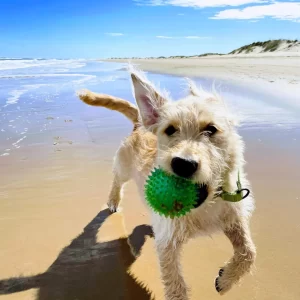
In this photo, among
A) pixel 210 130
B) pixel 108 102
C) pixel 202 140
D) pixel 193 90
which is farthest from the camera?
pixel 108 102

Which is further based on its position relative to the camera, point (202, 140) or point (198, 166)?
point (202, 140)

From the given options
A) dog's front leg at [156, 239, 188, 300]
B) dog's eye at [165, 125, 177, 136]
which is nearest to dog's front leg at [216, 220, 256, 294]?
dog's front leg at [156, 239, 188, 300]

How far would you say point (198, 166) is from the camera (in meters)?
2.19

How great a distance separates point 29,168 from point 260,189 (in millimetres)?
2736

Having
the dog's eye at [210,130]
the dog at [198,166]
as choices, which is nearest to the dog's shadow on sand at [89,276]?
the dog at [198,166]

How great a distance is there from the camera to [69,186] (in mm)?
4445

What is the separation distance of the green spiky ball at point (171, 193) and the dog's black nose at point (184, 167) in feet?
0.14

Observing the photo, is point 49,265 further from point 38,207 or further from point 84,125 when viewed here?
point 84,125

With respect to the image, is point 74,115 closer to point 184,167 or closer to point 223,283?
point 223,283

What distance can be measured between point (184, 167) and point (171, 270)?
2.67 feet

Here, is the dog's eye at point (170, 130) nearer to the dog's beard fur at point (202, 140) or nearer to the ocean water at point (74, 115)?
the dog's beard fur at point (202, 140)

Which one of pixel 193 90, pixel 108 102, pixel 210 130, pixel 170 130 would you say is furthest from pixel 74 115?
pixel 210 130

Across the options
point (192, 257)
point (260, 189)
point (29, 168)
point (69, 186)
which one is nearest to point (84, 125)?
point (29, 168)

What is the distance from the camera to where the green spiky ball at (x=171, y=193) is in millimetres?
2250
